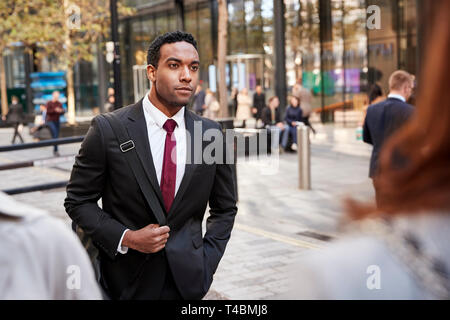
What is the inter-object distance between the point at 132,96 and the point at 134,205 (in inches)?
1487

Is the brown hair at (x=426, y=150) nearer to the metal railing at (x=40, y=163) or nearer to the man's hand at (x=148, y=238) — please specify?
the man's hand at (x=148, y=238)

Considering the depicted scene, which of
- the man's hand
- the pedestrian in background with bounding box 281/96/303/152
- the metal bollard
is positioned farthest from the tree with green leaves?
the man's hand

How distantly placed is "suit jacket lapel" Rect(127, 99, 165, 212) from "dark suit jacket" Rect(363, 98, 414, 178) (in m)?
4.27

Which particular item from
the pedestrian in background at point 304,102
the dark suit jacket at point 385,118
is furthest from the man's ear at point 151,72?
the pedestrian in background at point 304,102

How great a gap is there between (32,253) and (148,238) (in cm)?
163

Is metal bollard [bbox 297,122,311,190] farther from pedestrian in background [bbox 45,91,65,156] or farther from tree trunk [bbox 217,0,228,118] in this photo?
pedestrian in background [bbox 45,91,65,156]

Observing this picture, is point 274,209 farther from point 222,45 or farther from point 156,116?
point 222,45

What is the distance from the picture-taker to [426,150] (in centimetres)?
99

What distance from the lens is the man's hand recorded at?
2.67 m

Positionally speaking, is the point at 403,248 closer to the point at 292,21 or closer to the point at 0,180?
the point at 0,180

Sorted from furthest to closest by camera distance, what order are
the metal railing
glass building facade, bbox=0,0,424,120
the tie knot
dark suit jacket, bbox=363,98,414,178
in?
glass building facade, bbox=0,0,424,120, the metal railing, dark suit jacket, bbox=363,98,414,178, the tie knot

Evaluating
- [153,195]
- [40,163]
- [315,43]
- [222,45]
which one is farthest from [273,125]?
[153,195]

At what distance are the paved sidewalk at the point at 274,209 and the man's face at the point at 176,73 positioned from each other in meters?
0.86

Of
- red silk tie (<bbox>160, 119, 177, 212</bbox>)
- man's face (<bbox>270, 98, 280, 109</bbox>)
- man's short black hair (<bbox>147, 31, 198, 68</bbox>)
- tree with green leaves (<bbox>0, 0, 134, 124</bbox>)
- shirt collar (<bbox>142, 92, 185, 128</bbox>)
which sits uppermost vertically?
tree with green leaves (<bbox>0, 0, 134, 124</bbox>)
